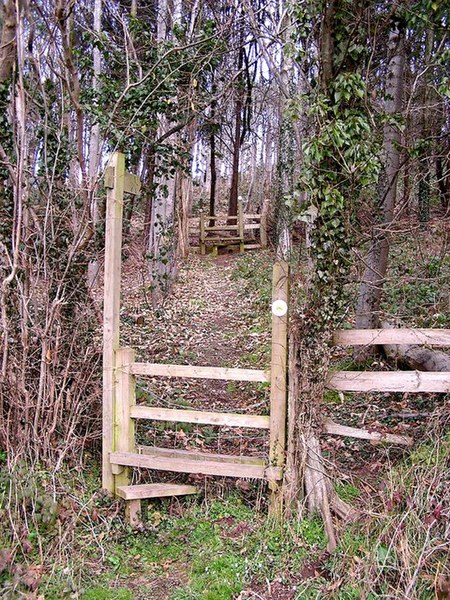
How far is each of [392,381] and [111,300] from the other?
2.49m

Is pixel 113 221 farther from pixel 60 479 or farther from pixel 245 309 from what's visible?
pixel 245 309

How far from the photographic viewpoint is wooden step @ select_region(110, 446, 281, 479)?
4125 millimetres

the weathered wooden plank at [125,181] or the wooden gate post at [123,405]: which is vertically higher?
the weathered wooden plank at [125,181]

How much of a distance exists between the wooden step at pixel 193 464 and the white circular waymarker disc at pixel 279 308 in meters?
1.25

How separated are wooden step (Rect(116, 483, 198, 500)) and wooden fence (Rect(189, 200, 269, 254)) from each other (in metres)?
14.3

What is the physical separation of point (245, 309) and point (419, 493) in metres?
7.55

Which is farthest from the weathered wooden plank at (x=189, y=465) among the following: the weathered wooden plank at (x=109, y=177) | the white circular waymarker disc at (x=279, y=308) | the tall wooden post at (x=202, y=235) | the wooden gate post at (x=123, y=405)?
the tall wooden post at (x=202, y=235)

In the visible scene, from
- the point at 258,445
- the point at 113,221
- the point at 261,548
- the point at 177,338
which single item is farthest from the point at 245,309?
the point at 261,548

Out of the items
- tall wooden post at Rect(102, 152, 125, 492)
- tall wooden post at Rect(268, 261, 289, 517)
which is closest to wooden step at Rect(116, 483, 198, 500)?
tall wooden post at Rect(102, 152, 125, 492)

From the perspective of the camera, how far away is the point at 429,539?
3.15 m

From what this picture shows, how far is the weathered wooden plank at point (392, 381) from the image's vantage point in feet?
12.8

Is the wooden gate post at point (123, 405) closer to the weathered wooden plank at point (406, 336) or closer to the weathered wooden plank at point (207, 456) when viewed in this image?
the weathered wooden plank at point (207, 456)

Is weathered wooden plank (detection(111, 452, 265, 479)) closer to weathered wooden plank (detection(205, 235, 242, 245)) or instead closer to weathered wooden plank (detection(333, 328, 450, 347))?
weathered wooden plank (detection(333, 328, 450, 347))

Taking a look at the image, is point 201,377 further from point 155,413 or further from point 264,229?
point 264,229
